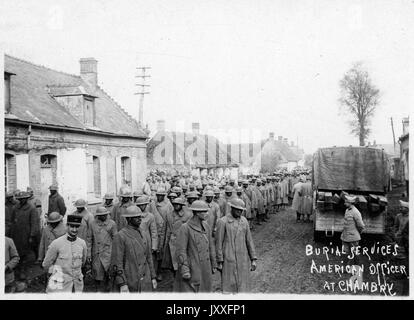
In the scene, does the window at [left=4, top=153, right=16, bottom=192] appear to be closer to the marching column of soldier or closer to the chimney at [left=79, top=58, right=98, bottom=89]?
the marching column of soldier

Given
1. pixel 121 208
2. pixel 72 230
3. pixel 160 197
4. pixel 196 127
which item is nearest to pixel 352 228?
pixel 160 197

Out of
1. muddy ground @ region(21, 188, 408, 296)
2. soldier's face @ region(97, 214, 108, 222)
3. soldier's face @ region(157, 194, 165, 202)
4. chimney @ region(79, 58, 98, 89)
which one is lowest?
muddy ground @ region(21, 188, 408, 296)

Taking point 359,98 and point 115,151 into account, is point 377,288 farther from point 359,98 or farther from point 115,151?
point 359,98

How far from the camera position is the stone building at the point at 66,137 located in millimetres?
13047

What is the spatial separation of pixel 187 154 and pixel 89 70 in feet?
58.2

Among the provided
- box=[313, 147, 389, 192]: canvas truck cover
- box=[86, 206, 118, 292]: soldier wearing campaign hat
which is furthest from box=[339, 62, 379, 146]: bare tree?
box=[86, 206, 118, 292]: soldier wearing campaign hat

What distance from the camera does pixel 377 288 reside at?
296 inches

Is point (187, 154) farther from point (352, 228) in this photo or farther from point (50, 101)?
point (352, 228)

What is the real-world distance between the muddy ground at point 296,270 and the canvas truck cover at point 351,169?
1803 millimetres

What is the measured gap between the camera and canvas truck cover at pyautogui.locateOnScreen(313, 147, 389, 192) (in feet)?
37.5

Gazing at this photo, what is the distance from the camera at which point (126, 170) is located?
2053 cm

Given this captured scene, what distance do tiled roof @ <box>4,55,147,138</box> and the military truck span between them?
10053 millimetres

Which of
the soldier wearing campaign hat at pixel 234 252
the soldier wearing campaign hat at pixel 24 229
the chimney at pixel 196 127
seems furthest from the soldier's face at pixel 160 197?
the chimney at pixel 196 127
